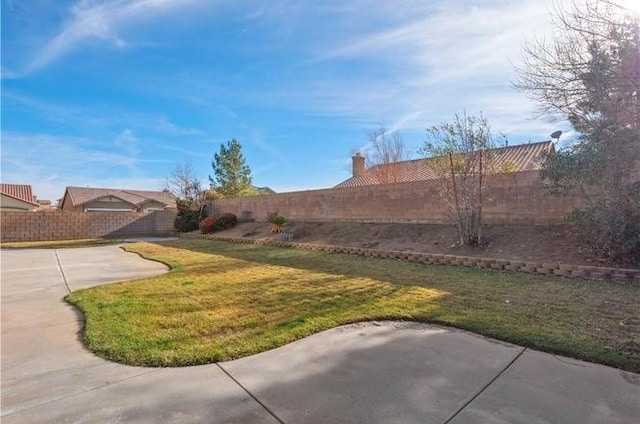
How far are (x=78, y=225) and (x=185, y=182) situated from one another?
694 cm

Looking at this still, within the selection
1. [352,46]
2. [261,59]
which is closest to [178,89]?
[261,59]

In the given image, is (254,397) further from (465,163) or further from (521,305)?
(465,163)

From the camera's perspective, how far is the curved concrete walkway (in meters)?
2.10

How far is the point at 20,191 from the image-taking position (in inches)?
1237

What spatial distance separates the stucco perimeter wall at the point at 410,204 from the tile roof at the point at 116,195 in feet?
74.6

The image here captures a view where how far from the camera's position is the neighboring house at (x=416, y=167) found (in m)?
9.72

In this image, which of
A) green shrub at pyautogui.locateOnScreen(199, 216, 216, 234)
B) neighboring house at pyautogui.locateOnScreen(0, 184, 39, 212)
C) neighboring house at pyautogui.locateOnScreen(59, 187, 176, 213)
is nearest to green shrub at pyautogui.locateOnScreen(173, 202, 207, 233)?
green shrub at pyautogui.locateOnScreen(199, 216, 216, 234)

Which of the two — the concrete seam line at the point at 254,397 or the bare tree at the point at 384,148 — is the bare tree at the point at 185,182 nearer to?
the bare tree at the point at 384,148

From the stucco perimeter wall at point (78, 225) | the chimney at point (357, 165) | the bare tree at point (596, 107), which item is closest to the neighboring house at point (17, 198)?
the stucco perimeter wall at point (78, 225)

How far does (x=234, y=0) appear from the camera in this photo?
7344mm

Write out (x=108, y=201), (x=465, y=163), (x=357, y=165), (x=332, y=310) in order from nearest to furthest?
(x=332, y=310)
(x=465, y=163)
(x=357, y=165)
(x=108, y=201)

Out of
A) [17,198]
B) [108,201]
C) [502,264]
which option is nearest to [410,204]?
[502,264]

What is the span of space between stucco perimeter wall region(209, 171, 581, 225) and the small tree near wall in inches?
27.7

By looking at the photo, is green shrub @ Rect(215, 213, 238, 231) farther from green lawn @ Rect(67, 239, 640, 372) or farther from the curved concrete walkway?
the curved concrete walkway
